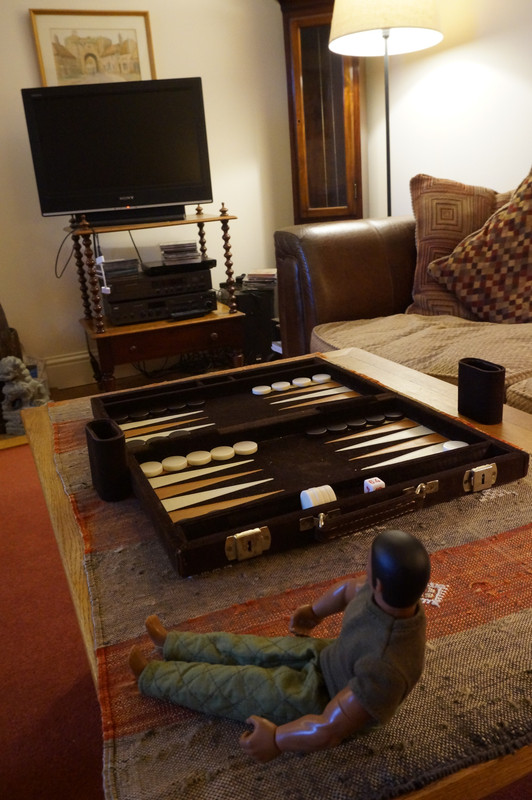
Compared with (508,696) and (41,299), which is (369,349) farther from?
(41,299)

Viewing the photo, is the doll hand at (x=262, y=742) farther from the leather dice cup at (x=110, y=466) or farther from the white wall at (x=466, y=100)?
the white wall at (x=466, y=100)

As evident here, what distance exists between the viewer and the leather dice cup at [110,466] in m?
1.07

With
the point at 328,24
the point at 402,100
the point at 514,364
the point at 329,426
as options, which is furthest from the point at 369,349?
the point at 328,24

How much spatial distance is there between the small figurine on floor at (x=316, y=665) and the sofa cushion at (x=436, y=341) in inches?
42.3

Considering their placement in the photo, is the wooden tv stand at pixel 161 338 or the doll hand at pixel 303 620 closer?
the doll hand at pixel 303 620

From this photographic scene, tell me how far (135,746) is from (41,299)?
3.04 meters

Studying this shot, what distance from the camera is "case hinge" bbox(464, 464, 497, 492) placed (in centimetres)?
100

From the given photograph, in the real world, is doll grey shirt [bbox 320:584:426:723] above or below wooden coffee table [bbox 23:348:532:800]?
above

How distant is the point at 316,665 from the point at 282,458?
595 millimetres

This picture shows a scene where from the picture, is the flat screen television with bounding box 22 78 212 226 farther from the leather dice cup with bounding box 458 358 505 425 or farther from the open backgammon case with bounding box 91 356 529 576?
the leather dice cup with bounding box 458 358 505 425

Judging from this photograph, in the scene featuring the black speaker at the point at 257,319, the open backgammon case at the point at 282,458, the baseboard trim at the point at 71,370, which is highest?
the open backgammon case at the point at 282,458

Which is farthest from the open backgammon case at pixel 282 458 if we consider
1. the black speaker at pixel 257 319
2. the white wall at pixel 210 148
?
the white wall at pixel 210 148

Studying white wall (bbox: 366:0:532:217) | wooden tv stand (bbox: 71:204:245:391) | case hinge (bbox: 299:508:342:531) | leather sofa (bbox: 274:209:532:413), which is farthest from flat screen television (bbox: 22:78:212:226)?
case hinge (bbox: 299:508:342:531)

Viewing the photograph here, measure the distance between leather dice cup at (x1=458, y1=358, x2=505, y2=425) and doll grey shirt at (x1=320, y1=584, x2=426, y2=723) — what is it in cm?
78
